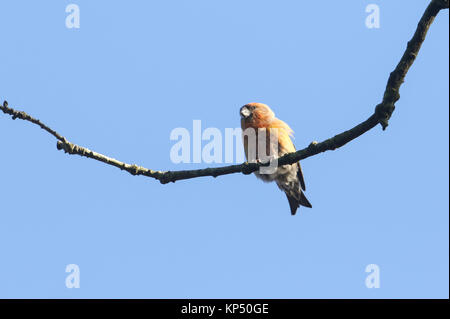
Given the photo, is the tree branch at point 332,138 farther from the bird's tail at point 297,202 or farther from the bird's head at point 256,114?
the bird's tail at point 297,202

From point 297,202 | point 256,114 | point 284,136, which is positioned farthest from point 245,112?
point 297,202

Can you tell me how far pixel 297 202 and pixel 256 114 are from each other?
202 centimetres

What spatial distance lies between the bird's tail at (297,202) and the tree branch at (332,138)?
5.01 m

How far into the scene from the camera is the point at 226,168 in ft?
11.8

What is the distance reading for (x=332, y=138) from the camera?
3258mm

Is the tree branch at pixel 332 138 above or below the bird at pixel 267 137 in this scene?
below

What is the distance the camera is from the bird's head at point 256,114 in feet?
25.0

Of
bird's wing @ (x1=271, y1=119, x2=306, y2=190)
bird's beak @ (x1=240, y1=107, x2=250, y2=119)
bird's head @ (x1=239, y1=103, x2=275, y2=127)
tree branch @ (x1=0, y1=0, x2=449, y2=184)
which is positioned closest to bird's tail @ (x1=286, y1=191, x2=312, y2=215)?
bird's wing @ (x1=271, y1=119, x2=306, y2=190)

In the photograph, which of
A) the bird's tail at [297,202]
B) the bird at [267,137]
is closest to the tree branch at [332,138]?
the bird at [267,137]

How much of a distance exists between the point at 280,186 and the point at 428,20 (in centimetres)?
627

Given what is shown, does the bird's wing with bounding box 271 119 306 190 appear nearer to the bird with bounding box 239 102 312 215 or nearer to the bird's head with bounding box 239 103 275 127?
the bird with bounding box 239 102 312 215
